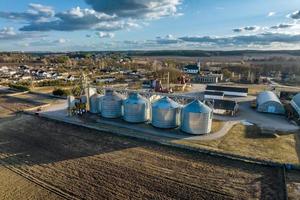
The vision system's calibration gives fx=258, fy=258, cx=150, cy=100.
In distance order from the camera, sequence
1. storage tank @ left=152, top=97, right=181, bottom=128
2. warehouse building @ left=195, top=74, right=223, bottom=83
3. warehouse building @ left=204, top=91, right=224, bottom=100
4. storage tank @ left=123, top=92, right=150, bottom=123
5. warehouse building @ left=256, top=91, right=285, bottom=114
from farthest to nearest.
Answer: warehouse building @ left=195, top=74, right=223, bottom=83 → warehouse building @ left=204, top=91, right=224, bottom=100 → warehouse building @ left=256, top=91, right=285, bottom=114 → storage tank @ left=123, top=92, right=150, bottom=123 → storage tank @ left=152, top=97, right=181, bottom=128

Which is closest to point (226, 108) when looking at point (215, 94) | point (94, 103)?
point (215, 94)

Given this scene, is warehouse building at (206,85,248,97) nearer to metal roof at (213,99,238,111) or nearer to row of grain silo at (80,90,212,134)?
metal roof at (213,99,238,111)

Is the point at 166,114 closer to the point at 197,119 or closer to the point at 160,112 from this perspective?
the point at 160,112

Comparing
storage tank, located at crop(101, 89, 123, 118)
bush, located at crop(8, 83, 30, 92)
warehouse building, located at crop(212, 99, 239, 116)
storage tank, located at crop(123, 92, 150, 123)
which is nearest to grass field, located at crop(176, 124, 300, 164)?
warehouse building, located at crop(212, 99, 239, 116)

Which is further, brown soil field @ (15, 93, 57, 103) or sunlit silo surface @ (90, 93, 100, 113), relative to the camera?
brown soil field @ (15, 93, 57, 103)

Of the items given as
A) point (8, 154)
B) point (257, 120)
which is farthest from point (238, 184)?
point (8, 154)

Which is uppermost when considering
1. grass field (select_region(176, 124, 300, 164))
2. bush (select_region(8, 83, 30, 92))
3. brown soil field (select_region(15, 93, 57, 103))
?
bush (select_region(8, 83, 30, 92))

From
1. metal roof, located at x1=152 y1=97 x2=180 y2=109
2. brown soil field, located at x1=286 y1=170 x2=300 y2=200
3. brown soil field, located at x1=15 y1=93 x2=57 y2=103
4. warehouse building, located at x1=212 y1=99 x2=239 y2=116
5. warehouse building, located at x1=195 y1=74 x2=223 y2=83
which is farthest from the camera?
warehouse building, located at x1=195 y1=74 x2=223 y2=83

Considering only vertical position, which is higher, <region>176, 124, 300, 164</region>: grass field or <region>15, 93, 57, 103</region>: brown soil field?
<region>15, 93, 57, 103</region>: brown soil field
